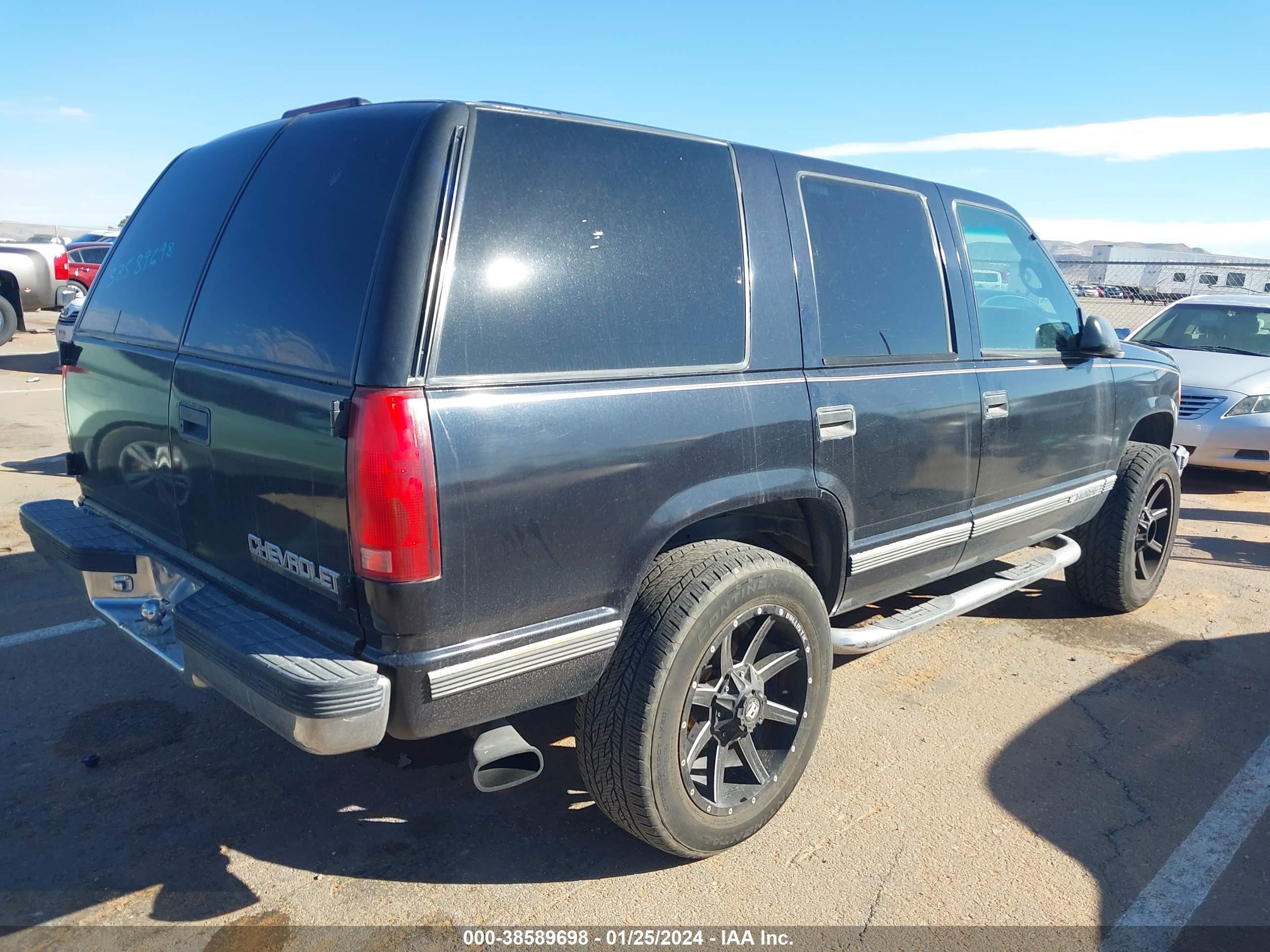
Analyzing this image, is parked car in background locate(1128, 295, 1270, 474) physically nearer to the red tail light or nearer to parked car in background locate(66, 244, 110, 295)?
the red tail light

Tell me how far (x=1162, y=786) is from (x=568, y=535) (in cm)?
252

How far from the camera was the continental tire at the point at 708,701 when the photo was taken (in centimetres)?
267

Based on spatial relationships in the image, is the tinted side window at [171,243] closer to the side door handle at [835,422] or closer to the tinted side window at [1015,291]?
the side door handle at [835,422]

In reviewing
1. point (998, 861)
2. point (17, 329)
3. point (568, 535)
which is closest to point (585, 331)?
point (568, 535)

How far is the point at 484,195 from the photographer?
2.43 m

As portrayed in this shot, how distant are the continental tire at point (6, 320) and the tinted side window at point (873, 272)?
15.1 m

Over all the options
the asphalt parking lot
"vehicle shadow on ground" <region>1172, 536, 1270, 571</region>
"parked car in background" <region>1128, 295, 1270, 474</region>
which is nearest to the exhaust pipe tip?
the asphalt parking lot

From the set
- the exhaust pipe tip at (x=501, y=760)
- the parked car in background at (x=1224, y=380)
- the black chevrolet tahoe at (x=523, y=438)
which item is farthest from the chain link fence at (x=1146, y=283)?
the exhaust pipe tip at (x=501, y=760)

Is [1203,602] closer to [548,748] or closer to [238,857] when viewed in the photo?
[548,748]

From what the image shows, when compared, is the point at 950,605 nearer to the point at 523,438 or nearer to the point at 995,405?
the point at 995,405

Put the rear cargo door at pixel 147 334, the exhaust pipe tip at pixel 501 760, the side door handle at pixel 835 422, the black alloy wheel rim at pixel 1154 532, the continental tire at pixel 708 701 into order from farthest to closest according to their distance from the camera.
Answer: the black alloy wheel rim at pixel 1154 532
the side door handle at pixel 835 422
the rear cargo door at pixel 147 334
the continental tire at pixel 708 701
the exhaust pipe tip at pixel 501 760

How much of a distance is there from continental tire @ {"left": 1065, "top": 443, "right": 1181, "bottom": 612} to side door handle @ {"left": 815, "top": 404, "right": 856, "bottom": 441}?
2.44m

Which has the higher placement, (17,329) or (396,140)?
(396,140)

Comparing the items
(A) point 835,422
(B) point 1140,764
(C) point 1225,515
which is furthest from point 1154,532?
(A) point 835,422
